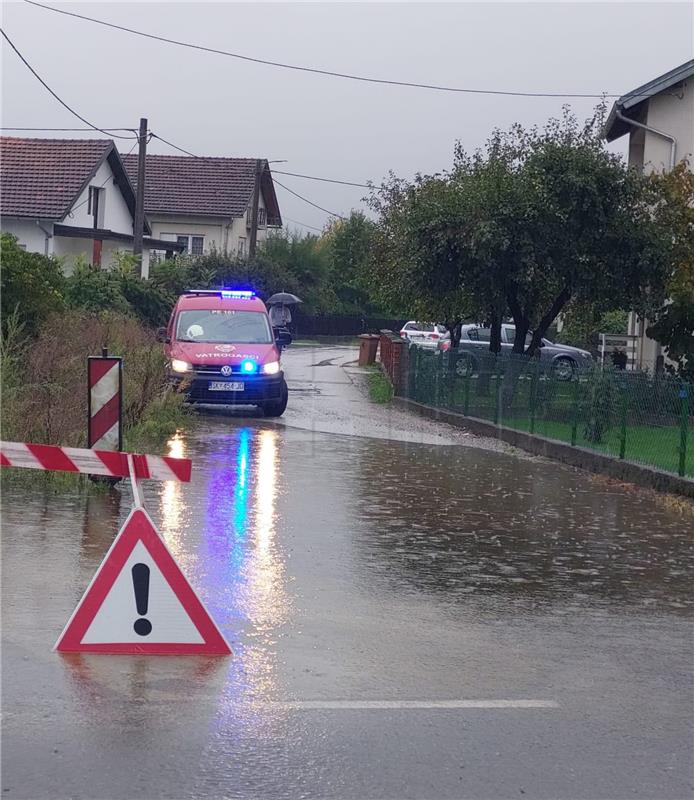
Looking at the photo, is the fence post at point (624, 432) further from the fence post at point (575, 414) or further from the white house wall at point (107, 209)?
the white house wall at point (107, 209)

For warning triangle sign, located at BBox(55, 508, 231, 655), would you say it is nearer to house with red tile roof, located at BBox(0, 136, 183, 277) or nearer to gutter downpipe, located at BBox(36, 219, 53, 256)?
house with red tile roof, located at BBox(0, 136, 183, 277)

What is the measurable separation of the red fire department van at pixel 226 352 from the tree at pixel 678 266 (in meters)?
7.40

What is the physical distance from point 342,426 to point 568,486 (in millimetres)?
6492

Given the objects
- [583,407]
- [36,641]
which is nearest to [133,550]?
[36,641]

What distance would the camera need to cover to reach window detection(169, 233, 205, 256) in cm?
6206

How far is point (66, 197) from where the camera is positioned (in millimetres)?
44188

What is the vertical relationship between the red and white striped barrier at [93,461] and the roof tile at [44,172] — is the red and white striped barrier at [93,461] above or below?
below

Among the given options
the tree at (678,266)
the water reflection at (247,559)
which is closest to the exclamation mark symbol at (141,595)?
the water reflection at (247,559)

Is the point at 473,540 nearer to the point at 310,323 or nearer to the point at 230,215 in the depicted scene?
the point at 230,215

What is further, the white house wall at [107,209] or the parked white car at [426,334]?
the parked white car at [426,334]

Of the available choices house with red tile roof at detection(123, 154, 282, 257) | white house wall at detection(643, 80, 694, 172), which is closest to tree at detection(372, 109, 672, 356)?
white house wall at detection(643, 80, 694, 172)

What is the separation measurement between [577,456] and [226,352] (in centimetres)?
686

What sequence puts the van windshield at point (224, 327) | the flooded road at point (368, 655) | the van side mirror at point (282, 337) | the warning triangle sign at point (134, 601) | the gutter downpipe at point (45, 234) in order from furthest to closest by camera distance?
the gutter downpipe at point (45, 234)
the van side mirror at point (282, 337)
the van windshield at point (224, 327)
the warning triangle sign at point (134, 601)
the flooded road at point (368, 655)

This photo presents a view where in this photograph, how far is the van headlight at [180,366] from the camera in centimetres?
2119
